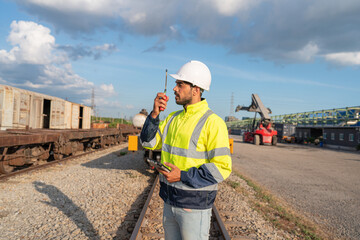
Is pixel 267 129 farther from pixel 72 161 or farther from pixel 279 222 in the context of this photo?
pixel 279 222

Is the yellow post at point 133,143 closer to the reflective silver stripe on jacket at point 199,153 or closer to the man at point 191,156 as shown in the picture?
the man at point 191,156

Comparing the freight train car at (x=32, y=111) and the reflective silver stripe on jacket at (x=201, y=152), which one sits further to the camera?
the freight train car at (x=32, y=111)

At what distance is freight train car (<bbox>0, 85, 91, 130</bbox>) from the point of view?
36.9ft

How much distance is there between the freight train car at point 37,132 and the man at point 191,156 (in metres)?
6.35

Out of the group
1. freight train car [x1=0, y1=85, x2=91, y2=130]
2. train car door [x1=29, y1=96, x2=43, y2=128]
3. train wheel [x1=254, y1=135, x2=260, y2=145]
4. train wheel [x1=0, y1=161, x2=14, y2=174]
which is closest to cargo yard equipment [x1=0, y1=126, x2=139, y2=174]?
train wheel [x1=0, y1=161, x2=14, y2=174]

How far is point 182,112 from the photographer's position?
86.7 inches

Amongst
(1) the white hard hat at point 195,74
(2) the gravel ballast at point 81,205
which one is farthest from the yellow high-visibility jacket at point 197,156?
(2) the gravel ballast at point 81,205

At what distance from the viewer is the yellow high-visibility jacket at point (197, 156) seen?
70.3 inches

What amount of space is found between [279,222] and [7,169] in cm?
734

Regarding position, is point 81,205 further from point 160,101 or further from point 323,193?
point 323,193

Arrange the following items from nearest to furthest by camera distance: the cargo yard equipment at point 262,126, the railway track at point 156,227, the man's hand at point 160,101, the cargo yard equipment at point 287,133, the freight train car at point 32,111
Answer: the man's hand at point 160,101 < the railway track at point 156,227 < the freight train car at point 32,111 < the cargo yard equipment at point 262,126 < the cargo yard equipment at point 287,133

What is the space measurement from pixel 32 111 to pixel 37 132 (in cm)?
442

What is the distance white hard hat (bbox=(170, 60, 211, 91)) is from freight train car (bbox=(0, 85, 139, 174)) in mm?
6407

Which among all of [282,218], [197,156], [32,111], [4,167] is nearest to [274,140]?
[32,111]
